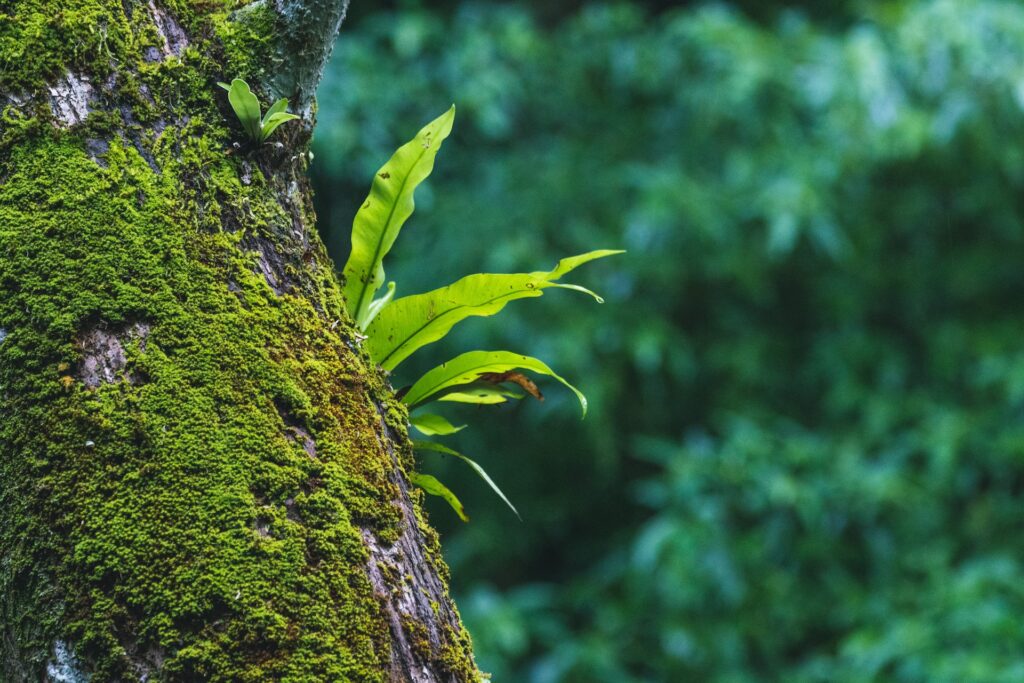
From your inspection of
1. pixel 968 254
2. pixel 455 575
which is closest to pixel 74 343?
pixel 455 575

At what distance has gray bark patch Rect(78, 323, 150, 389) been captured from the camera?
2.99 feet

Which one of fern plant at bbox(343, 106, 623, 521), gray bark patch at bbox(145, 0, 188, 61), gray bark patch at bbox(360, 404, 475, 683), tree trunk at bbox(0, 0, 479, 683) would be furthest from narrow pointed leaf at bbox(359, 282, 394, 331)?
gray bark patch at bbox(145, 0, 188, 61)

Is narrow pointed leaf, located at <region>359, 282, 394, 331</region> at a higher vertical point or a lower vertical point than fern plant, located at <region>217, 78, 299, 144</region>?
lower

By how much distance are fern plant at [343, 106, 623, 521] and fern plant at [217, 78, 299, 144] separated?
0.15 m

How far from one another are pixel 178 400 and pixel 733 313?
3.70 metres

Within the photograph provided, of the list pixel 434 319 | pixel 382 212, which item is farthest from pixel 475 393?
pixel 382 212

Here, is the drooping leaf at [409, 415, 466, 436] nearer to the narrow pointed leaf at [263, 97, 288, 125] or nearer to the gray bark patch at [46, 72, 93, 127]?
the narrow pointed leaf at [263, 97, 288, 125]

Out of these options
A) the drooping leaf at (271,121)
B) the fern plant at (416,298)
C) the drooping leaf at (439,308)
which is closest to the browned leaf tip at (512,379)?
the fern plant at (416,298)

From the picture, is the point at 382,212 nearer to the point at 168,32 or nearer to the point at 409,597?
the point at 168,32

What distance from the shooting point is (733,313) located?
4363 mm

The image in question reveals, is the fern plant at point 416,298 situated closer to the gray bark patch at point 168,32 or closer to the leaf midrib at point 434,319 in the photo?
the leaf midrib at point 434,319

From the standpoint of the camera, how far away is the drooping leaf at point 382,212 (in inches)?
45.1

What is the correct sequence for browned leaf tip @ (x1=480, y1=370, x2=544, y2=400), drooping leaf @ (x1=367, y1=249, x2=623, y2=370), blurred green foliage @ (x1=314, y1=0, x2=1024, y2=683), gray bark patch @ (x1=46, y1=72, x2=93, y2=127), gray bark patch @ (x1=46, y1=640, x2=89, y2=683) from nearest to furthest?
gray bark patch @ (x1=46, y1=640, x2=89, y2=683), gray bark patch @ (x1=46, y1=72, x2=93, y2=127), drooping leaf @ (x1=367, y1=249, x2=623, y2=370), browned leaf tip @ (x1=480, y1=370, x2=544, y2=400), blurred green foliage @ (x1=314, y1=0, x2=1024, y2=683)

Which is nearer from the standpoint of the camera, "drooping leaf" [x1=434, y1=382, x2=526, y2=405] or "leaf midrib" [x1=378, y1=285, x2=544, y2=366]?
"leaf midrib" [x1=378, y1=285, x2=544, y2=366]
